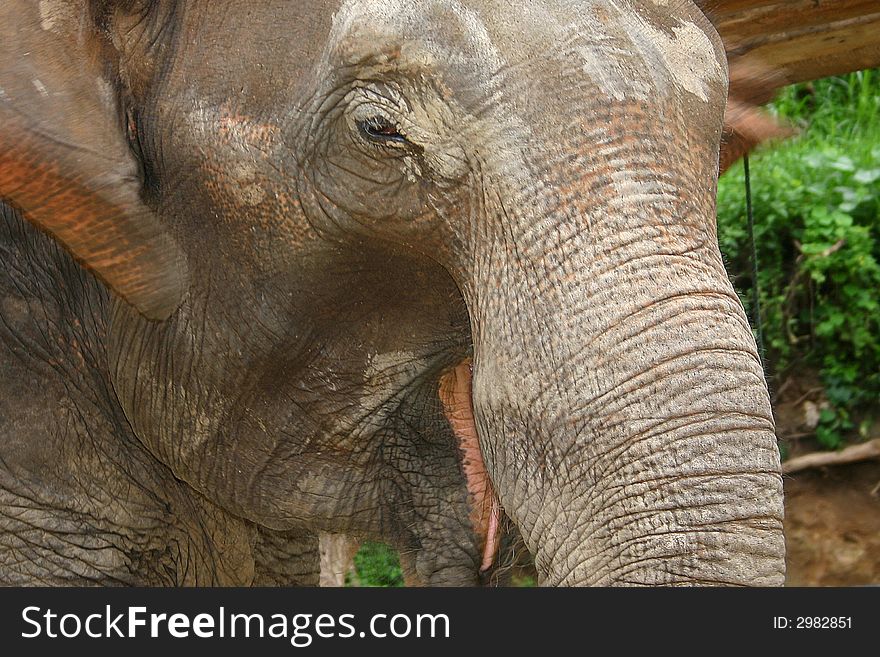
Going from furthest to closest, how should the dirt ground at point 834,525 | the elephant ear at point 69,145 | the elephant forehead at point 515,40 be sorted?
the dirt ground at point 834,525 → the elephant ear at point 69,145 → the elephant forehead at point 515,40

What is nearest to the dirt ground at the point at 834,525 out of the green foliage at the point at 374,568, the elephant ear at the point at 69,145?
the green foliage at the point at 374,568

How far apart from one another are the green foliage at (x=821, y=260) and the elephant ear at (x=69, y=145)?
138 inches

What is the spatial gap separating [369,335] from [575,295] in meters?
0.54

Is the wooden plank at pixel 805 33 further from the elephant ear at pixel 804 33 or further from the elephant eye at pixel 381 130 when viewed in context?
the elephant eye at pixel 381 130

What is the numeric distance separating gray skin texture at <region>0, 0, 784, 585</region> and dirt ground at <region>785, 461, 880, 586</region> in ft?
10.7

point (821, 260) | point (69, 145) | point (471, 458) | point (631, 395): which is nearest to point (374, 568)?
point (471, 458)

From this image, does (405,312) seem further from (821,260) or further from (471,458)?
(821,260)

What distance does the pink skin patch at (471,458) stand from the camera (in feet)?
7.34

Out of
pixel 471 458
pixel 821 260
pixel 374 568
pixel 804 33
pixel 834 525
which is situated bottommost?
pixel 471 458

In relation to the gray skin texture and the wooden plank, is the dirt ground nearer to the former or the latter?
the wooden plank

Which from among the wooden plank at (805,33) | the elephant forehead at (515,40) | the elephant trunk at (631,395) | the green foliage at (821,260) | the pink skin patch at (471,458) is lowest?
the elephant trunk at (631,395)

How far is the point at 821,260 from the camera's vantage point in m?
5.36

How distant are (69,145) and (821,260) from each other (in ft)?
13.0
